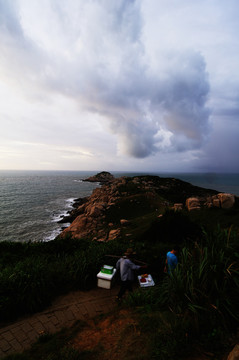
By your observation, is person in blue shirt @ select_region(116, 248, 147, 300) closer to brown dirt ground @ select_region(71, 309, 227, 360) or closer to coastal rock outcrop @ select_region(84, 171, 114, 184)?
brown dirt ground @ select_region(71, 309, 227, 360)

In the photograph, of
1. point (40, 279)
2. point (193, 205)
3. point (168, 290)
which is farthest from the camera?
point (193, 205)

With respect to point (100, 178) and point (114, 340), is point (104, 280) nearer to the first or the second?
point (114, 340)

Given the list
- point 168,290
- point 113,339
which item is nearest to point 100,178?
point 168,290

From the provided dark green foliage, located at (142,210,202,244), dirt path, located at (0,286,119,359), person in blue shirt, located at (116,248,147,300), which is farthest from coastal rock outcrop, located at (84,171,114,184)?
person in blue shirt, located at (116,248,147,300)

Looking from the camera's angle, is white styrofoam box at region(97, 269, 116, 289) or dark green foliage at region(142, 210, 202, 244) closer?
white styrofoam box at region(97, 269, 116, 289)

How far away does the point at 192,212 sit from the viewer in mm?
15352

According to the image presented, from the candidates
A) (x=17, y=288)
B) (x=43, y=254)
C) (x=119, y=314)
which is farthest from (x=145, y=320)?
(x=43, y=254)

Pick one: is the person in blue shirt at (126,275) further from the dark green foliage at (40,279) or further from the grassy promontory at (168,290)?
the dark green foliage at (40,279)

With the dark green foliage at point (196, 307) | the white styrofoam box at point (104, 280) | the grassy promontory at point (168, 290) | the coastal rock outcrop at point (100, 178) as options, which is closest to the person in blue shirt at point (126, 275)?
the grassy promontory at point (168, 290)

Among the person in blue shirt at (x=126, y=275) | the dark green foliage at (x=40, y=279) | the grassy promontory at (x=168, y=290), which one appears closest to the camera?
the grassy promontory at (x=168, y=290)

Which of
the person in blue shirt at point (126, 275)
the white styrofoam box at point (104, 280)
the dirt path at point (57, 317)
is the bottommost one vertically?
the dirt path at point (57, 317)

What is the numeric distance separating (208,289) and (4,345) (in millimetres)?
5218

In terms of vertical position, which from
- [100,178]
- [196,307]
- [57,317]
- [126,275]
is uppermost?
[196,307]

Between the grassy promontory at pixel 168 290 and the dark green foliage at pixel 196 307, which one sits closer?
the dark green foliage at pixel 196 307
